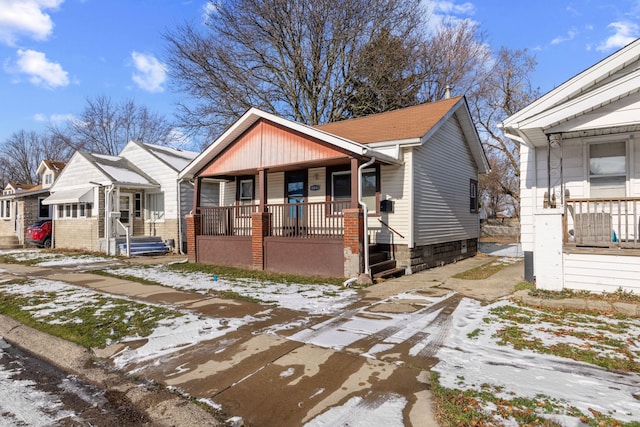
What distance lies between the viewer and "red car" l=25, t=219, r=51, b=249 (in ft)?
64.1

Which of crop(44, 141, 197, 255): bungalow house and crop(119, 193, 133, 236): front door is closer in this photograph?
crop(44, 141, 197, 255): bungalow house

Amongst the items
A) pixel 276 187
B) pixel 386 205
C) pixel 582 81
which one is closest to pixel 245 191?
pixel 276 187

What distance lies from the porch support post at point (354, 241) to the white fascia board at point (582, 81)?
369 cm

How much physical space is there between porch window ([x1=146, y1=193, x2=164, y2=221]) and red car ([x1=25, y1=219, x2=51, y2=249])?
266 inches

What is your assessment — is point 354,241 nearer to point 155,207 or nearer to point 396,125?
point 396,125

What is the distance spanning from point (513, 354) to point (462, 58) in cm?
2566

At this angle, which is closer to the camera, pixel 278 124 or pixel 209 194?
pixel 278 124

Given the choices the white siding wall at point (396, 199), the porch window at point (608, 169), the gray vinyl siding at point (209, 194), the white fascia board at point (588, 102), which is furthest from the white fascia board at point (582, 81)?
the gray vinyl siding at point (209, 194)

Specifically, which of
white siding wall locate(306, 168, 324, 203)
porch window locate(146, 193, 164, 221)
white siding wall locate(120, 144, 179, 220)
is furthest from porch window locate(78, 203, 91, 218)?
white siding wall locate(306, 168, 324, 203)

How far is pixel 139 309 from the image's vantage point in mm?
6250

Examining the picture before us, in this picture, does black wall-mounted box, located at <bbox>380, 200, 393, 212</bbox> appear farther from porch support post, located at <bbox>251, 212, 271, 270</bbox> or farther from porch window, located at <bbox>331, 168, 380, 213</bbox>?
porch support post, located at <bbox>251, 212, 271, 270</bbox>

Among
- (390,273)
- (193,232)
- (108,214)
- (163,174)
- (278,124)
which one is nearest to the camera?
(390,273)

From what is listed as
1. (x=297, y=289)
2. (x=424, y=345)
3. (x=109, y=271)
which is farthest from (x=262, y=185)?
(x=424, y=345)

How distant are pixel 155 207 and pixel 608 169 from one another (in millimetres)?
17274
